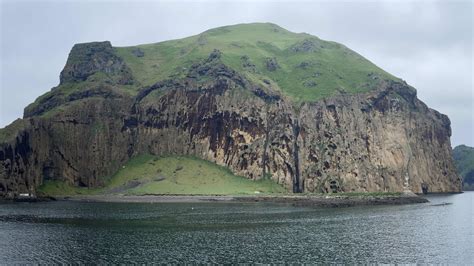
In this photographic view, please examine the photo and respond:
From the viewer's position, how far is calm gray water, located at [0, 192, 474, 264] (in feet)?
268

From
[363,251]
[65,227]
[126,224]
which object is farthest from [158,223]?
[363,251]

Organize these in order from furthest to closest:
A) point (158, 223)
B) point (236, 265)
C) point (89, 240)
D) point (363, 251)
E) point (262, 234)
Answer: point (158, 223) → point (262, 234) → point (89, 240) → point (363, 251) → point (236, 265)

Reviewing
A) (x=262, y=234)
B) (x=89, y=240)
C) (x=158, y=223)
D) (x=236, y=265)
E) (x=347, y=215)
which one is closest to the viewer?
(x=236, y=265)

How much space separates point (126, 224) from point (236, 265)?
188ft

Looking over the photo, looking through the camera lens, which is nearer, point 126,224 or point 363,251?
point 363,251

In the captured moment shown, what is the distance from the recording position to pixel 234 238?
10162cm

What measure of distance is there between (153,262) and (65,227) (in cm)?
5175

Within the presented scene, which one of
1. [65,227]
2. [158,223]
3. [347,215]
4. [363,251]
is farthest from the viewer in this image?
[347,215]

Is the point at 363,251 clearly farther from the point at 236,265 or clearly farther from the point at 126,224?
the point at 126,224

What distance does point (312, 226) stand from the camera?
4823 inches

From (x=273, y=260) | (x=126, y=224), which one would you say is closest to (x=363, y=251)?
(x=273, y=260)

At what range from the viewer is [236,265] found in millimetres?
75188

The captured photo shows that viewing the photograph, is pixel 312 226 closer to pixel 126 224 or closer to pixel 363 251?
pixel 363 251

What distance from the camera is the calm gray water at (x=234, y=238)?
268 feet
